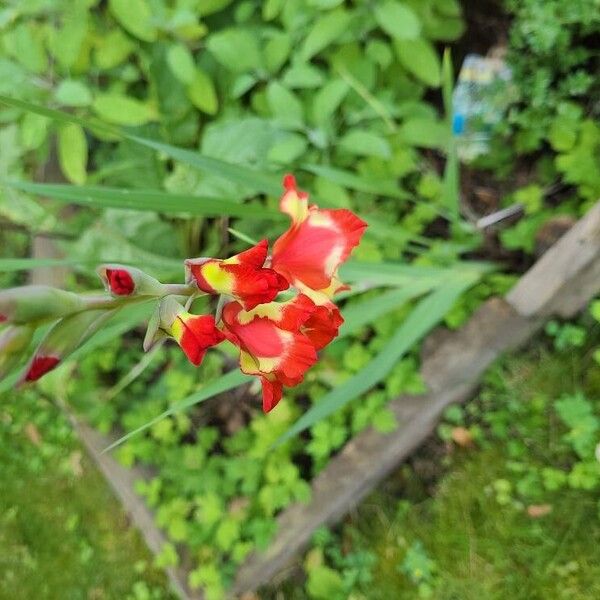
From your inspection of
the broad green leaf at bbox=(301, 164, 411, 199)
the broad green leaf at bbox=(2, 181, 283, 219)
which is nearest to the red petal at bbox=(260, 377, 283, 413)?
the broad green leaf at bbox=(2, 181, 283, 219)

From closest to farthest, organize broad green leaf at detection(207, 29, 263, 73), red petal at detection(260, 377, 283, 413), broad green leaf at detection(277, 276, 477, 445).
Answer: red petal at detection(260, 377, 283, 413) < broad green leaf at detection(277, 276, 477, 445) < broad green leaf at detection(207, 29, 263, 73)

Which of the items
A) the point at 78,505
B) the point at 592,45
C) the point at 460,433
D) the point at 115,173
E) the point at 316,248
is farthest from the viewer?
the point at 78,505

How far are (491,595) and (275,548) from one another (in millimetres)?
551

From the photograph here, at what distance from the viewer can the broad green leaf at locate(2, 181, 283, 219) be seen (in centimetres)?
90

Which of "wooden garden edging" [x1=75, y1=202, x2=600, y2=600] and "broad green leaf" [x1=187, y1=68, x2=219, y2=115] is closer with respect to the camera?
"wooden garden edging" [x1=75, y1=202, x2=600, y2=600]

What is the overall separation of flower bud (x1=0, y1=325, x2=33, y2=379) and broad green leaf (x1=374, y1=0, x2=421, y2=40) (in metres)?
1.04

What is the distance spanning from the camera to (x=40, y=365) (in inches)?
24.4

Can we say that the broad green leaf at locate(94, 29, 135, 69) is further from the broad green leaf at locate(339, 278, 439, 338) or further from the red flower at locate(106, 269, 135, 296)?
the red flower at locate(106, 269, 135, 296)

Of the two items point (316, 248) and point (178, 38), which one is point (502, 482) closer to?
point (316, 248)

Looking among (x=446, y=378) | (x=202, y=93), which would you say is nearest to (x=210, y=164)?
(x=202, y=93)

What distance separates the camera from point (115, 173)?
1.78 metres

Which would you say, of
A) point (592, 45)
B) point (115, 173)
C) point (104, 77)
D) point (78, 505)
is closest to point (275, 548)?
point (78, 505)

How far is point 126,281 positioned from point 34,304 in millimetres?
84

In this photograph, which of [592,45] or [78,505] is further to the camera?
[78,505]
